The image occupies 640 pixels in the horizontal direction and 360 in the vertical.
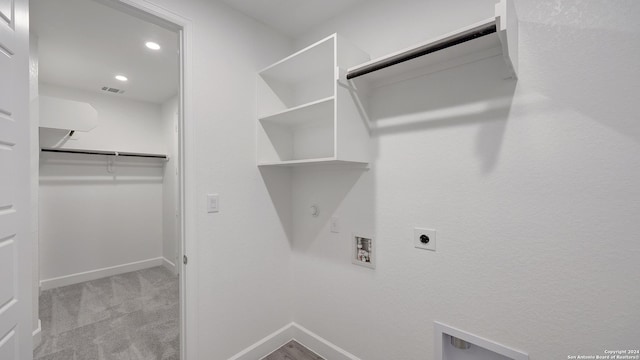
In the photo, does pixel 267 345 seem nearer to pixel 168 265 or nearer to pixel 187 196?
pixel 187 196

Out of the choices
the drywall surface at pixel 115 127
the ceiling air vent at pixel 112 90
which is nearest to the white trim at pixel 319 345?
the drywall surface at pixel 115 127

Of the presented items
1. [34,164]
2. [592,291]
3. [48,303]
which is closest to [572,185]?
[592,291]

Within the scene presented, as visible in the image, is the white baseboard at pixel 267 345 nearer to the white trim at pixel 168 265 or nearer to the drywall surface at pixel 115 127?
the white trim at pixel 168 265

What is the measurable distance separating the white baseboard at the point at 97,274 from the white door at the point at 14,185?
10.0 feet

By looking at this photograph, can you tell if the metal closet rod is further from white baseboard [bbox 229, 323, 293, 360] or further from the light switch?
white baseboard [bbox 229, 323, 293, 360]

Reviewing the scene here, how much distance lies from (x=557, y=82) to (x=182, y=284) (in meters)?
2.17

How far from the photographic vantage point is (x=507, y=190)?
1.19 m

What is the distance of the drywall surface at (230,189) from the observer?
1.62 meters

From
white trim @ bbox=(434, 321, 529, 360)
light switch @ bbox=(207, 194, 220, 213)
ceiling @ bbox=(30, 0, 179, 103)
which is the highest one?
ceiling @ bbox=(30, 0, 179, 103)

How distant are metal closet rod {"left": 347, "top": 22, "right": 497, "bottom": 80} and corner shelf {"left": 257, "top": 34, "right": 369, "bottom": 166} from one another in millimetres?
150

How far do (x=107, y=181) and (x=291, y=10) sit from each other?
11.8 feet

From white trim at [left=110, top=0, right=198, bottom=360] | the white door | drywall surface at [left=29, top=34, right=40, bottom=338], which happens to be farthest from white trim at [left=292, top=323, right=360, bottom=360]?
drywall surface at [left=29, top=34, right=40, bottom=338]

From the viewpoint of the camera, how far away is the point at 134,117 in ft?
13.0

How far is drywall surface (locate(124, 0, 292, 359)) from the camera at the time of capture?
5.32 ft
